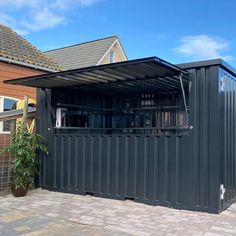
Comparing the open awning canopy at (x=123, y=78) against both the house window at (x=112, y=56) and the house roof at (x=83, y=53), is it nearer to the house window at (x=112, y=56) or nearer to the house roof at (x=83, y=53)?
the house roof at (x=83, y=53)

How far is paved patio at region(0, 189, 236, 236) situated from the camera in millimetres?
4742

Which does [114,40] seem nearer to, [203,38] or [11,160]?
[203,38]

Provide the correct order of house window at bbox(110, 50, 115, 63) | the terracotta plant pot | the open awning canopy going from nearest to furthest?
the open awning canopy < the terracotta plant pot < house window at bbox(110, 50, 115, 63)

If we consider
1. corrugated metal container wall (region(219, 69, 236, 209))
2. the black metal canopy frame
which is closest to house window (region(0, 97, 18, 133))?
the black metal canopy frame

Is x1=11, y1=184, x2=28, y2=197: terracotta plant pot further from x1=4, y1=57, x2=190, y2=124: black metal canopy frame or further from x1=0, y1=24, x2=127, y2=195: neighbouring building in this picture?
x1=4, y1=57, x2=190, y2=124: black metal canopy frame

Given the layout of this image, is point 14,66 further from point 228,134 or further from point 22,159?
point 228,134

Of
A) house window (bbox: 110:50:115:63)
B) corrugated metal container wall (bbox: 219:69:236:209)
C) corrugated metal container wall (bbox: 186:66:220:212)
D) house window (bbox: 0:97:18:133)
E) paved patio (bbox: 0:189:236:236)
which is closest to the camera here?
paved patio (bbox: 0:189:236:236)

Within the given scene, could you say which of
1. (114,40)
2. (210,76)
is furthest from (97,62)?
(210,76)

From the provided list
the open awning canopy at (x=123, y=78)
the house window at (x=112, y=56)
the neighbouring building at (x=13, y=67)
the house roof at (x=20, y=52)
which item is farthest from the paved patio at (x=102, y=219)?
the house window at (x=112, y=56)

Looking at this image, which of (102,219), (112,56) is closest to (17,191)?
(102,219)

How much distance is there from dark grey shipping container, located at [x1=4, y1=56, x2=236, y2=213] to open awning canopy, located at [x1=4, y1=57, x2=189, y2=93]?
5.0 inches

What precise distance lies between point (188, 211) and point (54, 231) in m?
2.34

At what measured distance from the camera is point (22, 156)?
7.20 m

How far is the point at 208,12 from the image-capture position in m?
13.2
